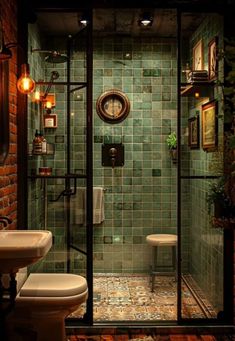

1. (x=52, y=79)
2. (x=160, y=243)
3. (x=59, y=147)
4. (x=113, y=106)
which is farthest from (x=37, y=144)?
(x=160, y=243)

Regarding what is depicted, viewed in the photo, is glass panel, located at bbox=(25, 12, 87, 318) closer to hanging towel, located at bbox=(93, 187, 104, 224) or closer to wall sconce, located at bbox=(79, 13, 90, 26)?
wall sconce, located at bbox=(79, 13, 90, 26)

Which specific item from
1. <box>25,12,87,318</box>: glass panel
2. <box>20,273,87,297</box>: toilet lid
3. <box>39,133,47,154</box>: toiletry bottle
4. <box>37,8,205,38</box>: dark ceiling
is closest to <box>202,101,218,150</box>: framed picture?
<box>37,8,205,38</box>: dark ceiling

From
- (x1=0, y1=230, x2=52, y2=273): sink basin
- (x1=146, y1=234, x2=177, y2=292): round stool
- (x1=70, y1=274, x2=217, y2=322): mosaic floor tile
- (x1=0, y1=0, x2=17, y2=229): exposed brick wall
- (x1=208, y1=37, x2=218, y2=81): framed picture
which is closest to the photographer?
(x1=0, y1=230, x2=52, y2=273): sink basin

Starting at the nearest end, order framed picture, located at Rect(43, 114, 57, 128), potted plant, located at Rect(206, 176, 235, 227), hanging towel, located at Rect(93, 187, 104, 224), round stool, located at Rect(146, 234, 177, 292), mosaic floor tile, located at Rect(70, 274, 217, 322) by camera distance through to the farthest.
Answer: potted plant, located at Rect(206, 176, 235, 227)
framed picture, located at Rect(43, 114, 57, 128)
mosaic floor tile, located at Rect(70, 274, 217, 322)
round stool, located at Rect(146, 234, 177, 292)
hanging towel, located at Rect(93, 187, 104, 224)

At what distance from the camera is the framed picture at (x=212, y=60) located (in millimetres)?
4219

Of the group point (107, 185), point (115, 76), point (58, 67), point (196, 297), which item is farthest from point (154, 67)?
point (196, 297)

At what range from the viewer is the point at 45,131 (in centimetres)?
434

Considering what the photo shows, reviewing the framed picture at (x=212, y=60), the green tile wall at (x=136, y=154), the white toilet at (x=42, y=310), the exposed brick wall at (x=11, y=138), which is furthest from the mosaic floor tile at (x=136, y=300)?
the framed picture at (x=212, y=60)

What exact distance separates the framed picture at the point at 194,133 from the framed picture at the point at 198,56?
1.42 feet

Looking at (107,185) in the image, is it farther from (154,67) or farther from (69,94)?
(69,94)

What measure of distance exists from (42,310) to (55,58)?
2166 millimetres

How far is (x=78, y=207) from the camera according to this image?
4.31m

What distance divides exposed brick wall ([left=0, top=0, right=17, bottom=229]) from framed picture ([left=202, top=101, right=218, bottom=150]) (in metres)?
1.63

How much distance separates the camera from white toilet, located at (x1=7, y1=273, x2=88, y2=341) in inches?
130
